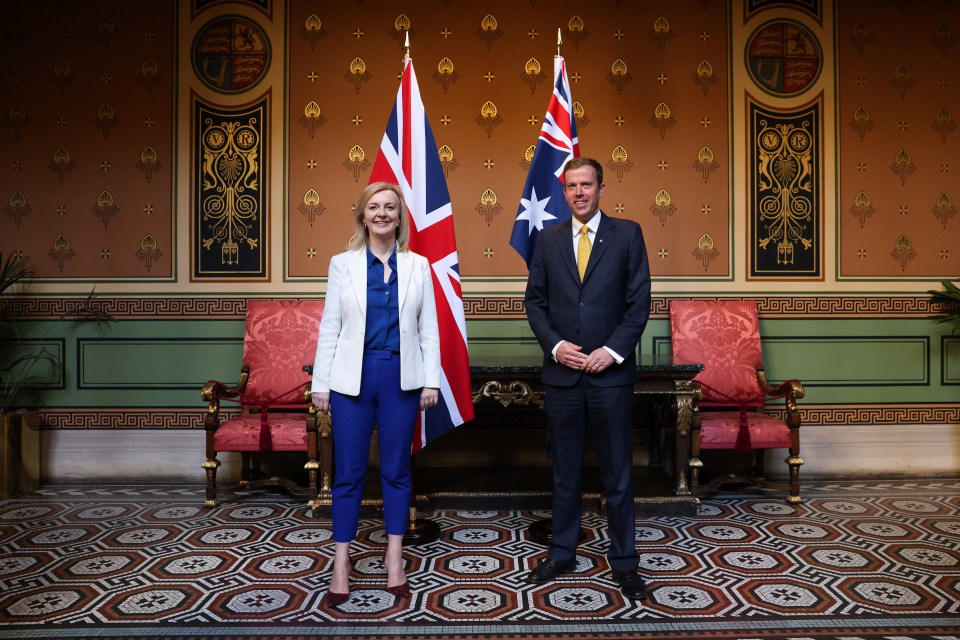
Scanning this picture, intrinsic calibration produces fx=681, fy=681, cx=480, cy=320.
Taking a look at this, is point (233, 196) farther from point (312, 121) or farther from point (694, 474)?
point (694, 474)

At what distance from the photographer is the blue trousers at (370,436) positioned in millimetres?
2668

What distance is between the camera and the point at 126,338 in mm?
4715

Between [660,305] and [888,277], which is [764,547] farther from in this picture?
[888,277]

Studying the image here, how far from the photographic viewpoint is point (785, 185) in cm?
476

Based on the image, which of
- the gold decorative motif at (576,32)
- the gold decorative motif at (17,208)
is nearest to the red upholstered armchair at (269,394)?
the gold decorative motif at (17,208)

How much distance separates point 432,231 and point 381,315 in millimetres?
898

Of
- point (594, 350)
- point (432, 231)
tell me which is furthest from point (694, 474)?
point (432, 231)

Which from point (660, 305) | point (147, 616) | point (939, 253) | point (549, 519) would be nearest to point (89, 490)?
point (147, 616)

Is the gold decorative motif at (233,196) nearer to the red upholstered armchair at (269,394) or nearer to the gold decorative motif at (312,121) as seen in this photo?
the gold decorative motif at (312,121)

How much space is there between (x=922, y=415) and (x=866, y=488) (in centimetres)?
80

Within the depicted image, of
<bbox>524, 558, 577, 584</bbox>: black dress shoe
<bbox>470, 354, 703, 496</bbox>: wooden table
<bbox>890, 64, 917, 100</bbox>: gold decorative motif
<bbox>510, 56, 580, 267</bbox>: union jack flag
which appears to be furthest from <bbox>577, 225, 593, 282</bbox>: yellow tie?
<bbox>890, 64, 917, 100</bbox>: gold decorative motif

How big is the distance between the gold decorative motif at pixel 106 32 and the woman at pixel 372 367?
3.20 m

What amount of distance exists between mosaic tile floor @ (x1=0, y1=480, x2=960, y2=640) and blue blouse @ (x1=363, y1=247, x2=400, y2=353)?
3.36 ft

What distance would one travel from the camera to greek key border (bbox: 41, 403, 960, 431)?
4711 millimetres
